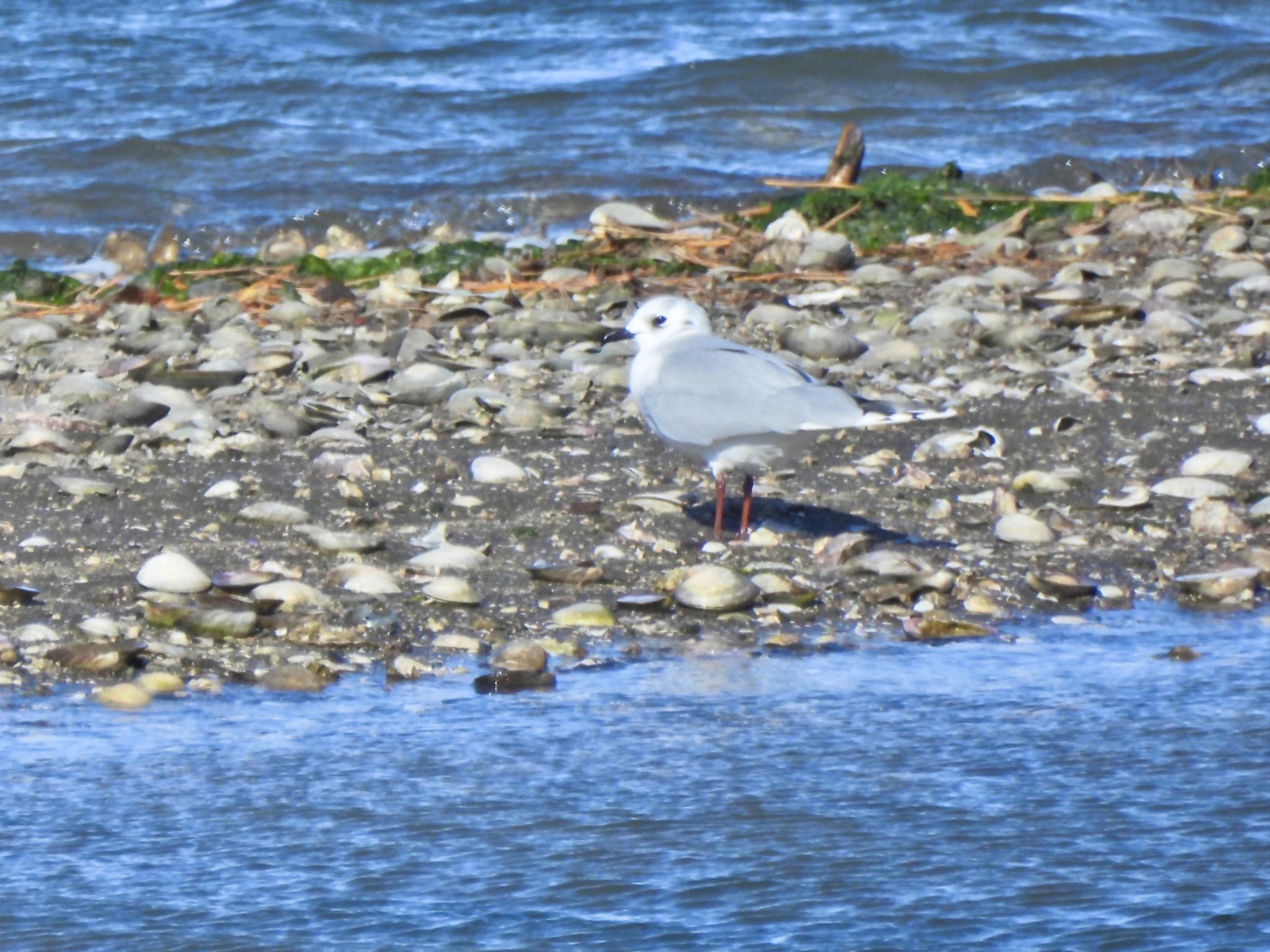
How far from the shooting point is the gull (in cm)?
393

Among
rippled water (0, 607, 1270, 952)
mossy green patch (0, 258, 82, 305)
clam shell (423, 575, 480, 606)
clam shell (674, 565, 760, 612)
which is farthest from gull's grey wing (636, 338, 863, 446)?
mossy green patch (0, 258, 82, 305)

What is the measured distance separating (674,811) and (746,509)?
173 centimetres

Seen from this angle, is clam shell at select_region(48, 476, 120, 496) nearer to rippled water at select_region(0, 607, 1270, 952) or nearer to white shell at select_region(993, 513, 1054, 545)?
rippled water at select_region(0, 607, 1270, 952)

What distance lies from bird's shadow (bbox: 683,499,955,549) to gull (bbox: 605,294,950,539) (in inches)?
1.6

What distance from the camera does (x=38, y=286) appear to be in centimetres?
735

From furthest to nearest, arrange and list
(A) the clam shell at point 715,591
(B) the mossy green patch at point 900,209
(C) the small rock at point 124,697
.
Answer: (B) the mossy green patch at point 900,209
(A) the clam shell at point 715,591
(C) the small rock at point 124,697

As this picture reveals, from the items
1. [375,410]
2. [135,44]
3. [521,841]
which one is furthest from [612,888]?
[135,44]

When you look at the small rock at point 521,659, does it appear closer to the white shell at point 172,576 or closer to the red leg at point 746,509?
the white shell at point 172,576

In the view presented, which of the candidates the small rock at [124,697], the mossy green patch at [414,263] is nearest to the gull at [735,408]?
the small rock at [124,697]

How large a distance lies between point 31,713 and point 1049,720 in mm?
1558

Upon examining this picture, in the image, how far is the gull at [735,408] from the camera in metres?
3.93

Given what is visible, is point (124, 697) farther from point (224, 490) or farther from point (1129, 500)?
point (1129, 500)

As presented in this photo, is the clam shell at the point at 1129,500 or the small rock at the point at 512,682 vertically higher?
the clam shell at the point at 1129,500

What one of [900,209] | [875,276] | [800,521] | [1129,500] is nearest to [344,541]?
[800,521]
